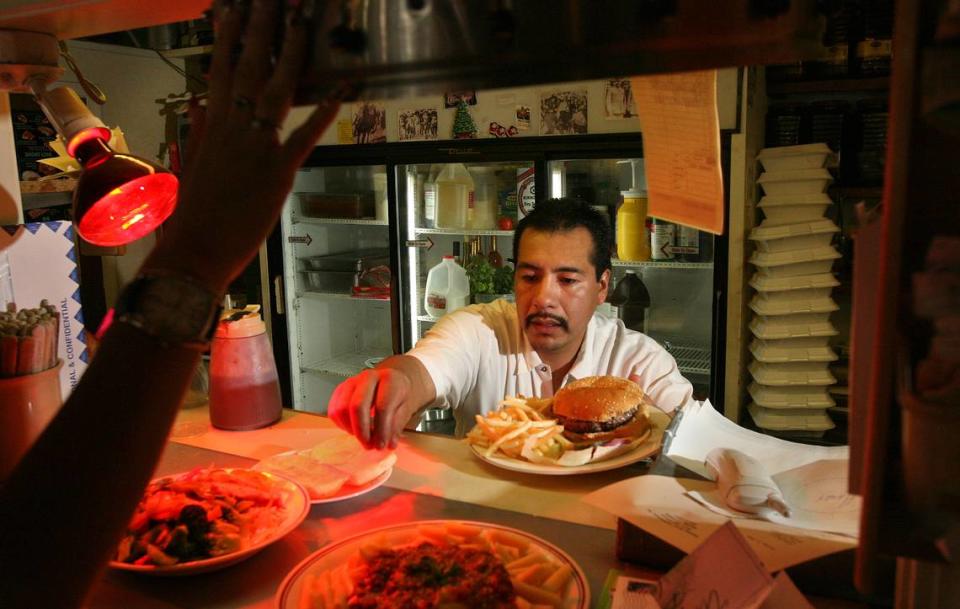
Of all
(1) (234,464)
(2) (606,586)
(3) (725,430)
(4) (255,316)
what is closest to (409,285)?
(4) (255,316)

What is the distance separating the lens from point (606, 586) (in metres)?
0.94

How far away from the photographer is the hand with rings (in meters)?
0.56

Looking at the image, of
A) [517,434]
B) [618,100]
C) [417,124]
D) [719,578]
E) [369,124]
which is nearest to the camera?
[719,578]

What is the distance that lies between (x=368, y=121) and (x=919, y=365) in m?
3.38

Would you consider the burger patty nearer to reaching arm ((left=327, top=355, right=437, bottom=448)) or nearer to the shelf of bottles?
reaching arm ((left=327, top=355, right=437, bottom=448))

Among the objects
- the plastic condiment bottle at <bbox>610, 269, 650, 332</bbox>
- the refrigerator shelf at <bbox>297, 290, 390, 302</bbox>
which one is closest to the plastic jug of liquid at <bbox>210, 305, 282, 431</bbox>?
the plastic condiment bottle at <bbox>610, 269, 650, 332</bbox>

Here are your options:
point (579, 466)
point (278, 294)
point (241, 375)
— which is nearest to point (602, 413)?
point (579, 466)

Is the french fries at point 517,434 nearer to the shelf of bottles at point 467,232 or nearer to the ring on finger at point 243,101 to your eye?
the ring on finger at point 243,101

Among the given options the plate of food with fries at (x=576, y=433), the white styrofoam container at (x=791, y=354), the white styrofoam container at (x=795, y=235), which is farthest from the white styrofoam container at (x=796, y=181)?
the plate of food with fries at (x=576, y=433)

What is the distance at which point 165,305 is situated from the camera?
0.60 m

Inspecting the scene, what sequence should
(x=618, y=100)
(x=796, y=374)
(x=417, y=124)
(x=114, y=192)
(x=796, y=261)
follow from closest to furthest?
(x=114, y=192), (x=796, y=261), (x=796, y=374), (x=618, y=100), (x=417, y=124)

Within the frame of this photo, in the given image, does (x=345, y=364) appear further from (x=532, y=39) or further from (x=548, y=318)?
(x=532, y=39)

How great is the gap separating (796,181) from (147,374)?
2.76 meters

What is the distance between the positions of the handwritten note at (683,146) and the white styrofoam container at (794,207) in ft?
7.24
